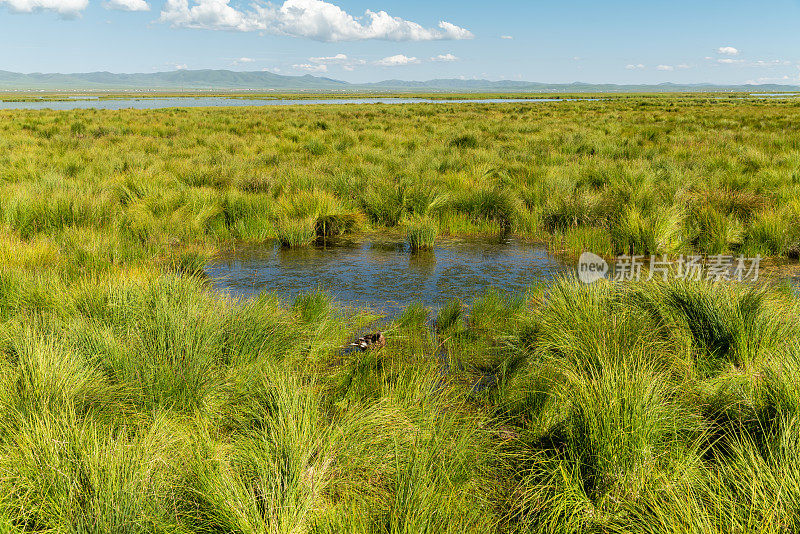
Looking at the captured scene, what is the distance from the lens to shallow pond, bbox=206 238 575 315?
20.0ft

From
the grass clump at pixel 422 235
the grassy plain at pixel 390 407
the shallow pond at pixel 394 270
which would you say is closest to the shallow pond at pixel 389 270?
the shallow pond at pixel 394 270

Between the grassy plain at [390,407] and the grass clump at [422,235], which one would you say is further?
the grass clump at [422,235]

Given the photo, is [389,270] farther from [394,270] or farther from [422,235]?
[422,235]

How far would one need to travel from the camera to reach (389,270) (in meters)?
7.05

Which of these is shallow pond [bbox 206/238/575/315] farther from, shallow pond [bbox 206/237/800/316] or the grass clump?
the grass clump

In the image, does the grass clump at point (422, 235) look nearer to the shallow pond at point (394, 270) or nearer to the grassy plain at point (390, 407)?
the shallow pond at point (394, 270)

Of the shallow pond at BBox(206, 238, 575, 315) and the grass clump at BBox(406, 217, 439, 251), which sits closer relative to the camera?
the shallow pond at BBox(206, 238, 575, 315)

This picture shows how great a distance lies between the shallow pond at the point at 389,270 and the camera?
20.0ft

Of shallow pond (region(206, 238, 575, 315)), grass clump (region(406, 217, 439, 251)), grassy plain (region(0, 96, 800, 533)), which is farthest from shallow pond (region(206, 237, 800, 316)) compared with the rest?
grassy plain (region(0, 96, 800, 533))

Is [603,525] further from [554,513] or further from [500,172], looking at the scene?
[500,172]

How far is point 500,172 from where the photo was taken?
1226 cm

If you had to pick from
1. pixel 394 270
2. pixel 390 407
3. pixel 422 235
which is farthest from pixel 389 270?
pixel 390 407

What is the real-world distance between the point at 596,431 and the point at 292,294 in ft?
13.9

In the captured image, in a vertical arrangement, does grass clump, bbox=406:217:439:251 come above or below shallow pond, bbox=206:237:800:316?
above
